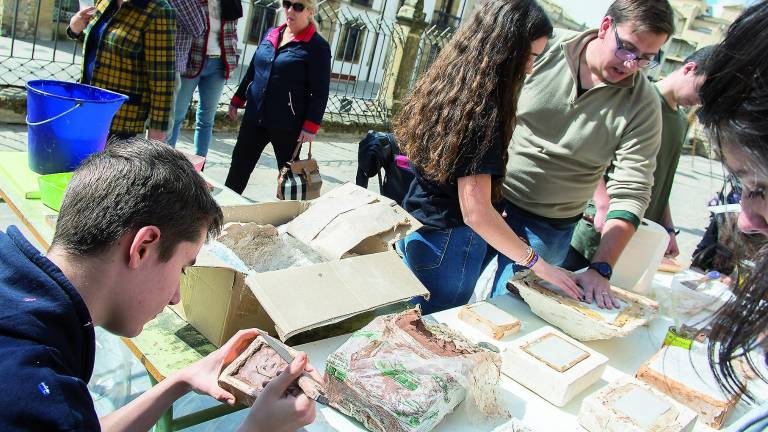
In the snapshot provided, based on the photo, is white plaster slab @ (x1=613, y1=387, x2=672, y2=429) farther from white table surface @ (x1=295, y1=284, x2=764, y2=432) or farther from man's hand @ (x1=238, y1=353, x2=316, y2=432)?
man's hand @ (x1=238, y1=353, x2=316, y2=432)

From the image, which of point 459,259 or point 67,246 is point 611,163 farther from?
point 67,246

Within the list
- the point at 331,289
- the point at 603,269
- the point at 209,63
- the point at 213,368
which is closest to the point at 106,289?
the point at 213,368

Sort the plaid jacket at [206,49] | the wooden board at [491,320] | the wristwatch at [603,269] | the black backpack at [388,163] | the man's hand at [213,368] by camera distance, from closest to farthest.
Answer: the man's hand at [213,368] < the wooden board at [491,320] < the wristwatch at [603,269] < the black backpack at [388,163] < the plaid jacket at [206,49]

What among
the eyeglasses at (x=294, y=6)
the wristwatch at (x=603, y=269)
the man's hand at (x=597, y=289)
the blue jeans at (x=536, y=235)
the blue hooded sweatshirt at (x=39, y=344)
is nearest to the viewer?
the blue hooded sweatshirt at (x=39, y=344)

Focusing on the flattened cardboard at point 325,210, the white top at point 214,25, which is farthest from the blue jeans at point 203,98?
the flattened cardboard at point 325,210

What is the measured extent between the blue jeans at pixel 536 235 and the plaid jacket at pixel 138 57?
1709 millimetres

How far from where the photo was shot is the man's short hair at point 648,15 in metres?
1.88

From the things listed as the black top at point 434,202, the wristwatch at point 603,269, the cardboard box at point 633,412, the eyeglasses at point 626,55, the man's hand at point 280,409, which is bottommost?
the man's hand at point 280,409

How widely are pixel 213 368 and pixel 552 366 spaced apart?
2.55 ft

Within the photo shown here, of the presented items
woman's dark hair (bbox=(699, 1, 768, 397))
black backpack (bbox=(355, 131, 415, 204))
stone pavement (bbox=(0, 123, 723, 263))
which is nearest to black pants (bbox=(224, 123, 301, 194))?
stone pavement (bbox=(0, 123, 723, 263))

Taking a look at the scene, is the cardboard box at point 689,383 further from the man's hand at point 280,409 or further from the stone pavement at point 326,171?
the stone pavement at point 326,171

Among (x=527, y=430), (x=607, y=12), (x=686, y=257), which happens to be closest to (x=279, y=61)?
(x=607, y=12)

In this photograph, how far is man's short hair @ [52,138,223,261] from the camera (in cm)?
97

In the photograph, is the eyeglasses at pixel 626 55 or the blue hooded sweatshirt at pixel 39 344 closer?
the blue hooded sweatshirt at pixel 39 344
